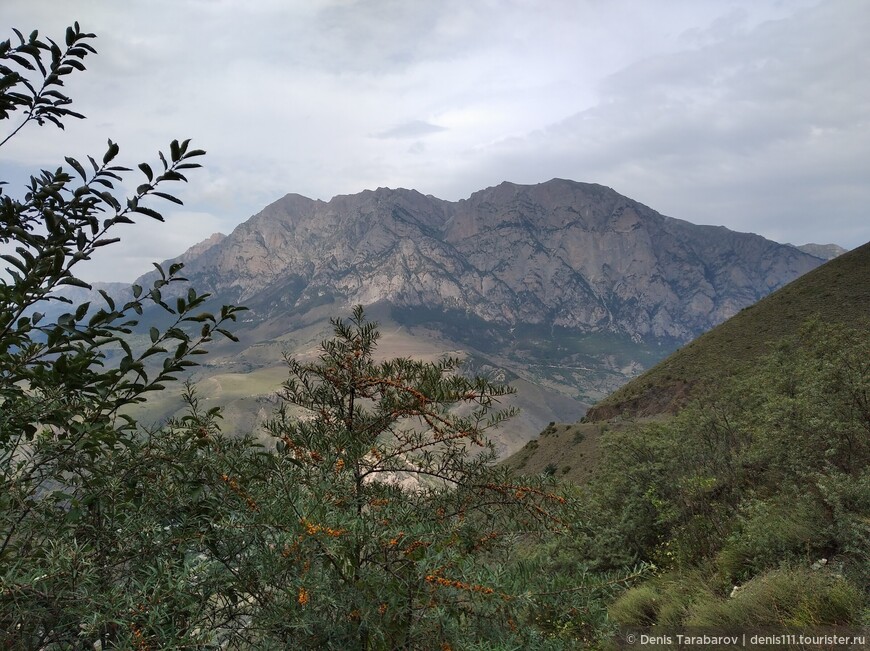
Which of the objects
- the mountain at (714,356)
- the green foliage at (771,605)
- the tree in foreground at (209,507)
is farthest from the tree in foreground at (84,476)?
the mountain at (714,356)

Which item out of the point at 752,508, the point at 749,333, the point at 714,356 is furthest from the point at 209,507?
the point at 749,333

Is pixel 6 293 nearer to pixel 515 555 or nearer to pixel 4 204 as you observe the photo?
pixel 4 204

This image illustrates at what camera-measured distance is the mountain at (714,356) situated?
5291 cm

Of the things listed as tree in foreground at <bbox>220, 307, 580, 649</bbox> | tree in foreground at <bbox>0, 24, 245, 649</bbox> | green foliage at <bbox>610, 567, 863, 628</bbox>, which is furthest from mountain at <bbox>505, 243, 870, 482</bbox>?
tree in foreground at <bbox>0, 24, 245, 649</bbox>

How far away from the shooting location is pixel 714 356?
60000 millimetres

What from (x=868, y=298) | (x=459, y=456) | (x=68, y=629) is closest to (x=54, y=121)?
(x=68, y=629)

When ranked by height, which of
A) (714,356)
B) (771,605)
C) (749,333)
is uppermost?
(771,605)

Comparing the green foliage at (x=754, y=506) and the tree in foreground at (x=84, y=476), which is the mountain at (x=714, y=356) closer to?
the green foliage at (x=754, y=506)

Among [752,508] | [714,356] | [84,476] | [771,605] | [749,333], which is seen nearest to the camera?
[84,476]

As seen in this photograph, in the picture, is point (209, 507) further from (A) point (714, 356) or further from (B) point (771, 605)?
(A) point (714, 356)

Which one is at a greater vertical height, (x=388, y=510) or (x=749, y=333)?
(x=388, y=510)

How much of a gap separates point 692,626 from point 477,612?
15.5 ft

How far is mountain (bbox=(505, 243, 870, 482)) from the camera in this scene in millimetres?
52906

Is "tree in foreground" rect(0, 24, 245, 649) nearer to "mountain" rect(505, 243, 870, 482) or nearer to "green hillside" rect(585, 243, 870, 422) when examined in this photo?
"mountain" rect(505, 243, 870, 482)
